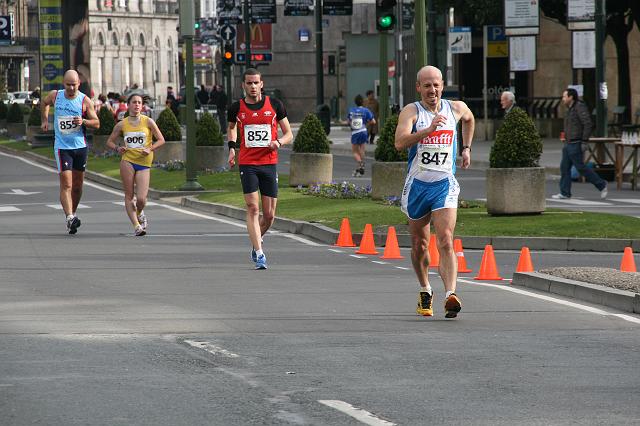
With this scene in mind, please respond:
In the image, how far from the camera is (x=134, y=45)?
161 meters

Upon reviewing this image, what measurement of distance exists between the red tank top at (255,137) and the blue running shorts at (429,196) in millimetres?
4479

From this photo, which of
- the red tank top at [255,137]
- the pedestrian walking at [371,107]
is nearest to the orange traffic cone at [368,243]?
the red tank top at [255,137]

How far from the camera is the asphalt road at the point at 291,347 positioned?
8211 mm

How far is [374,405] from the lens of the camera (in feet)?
27.2

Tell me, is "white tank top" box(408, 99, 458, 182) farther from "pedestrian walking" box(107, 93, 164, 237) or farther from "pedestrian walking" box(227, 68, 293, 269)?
"pedestrian walking" box(107, 93, 164, 237)

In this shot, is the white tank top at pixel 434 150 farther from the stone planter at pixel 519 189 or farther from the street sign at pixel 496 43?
the street sign at pixel 496 43

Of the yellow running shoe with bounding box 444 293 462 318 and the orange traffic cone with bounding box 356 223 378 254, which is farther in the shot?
the orange traffic cone with bounding box 356 223 378 254

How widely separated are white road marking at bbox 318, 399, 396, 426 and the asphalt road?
24 millimetres

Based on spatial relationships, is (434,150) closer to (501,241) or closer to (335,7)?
(501,241)

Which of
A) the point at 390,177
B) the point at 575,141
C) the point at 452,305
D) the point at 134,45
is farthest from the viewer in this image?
the point at 134,45

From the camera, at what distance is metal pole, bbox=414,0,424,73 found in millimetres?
21527

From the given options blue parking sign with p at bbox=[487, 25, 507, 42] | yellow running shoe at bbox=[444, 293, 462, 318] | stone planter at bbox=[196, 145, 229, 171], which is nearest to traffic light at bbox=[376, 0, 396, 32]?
stone planter at bbox=[196, 145, 229, 171]

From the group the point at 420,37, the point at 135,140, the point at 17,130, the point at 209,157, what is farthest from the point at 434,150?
the point at 17,130

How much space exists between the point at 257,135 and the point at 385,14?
11.8 m
